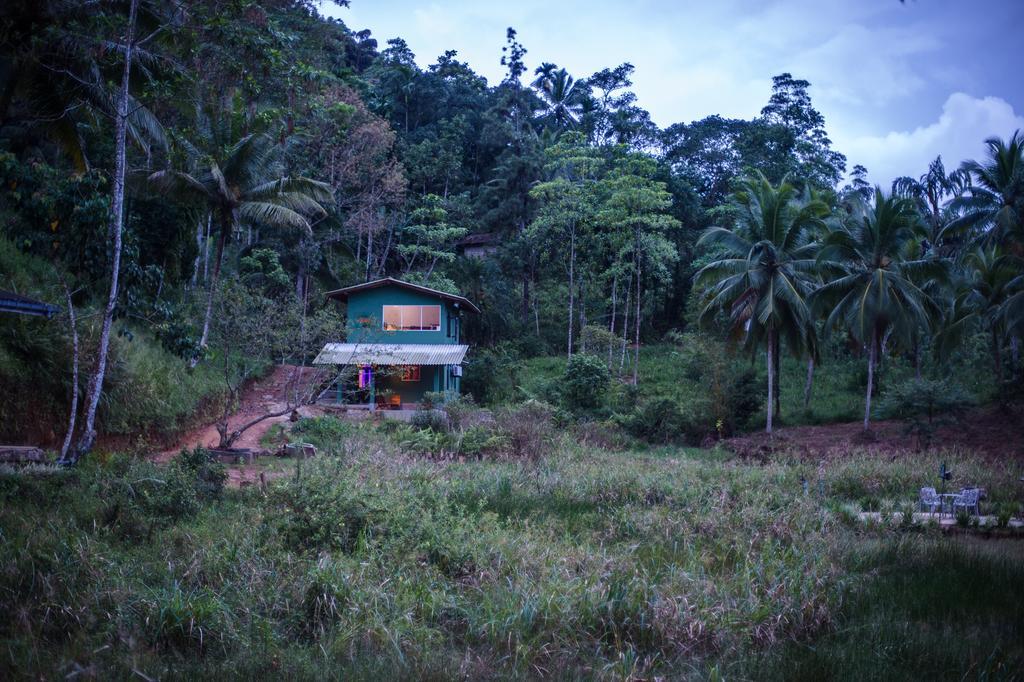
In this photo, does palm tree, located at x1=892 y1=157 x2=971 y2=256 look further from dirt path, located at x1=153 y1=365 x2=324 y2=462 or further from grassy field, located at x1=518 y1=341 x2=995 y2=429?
dirt path, located at x1=153 y1=365 x2=324 y2=462

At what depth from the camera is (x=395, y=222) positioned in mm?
35125

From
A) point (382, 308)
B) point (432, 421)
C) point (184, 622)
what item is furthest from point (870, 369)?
point (184, 622)

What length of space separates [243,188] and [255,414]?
748cm

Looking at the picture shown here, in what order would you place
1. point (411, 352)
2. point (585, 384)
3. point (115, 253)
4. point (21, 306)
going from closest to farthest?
point (21, 306) < point (115, 253) < point (585, 384) < point (411, 352)

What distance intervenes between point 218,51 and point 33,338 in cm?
676

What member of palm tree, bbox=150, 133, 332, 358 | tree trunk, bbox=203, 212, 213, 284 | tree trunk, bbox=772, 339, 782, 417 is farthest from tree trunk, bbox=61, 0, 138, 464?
tree trunk, bbox=772, 339, 782, 417

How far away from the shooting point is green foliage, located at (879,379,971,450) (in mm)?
20688

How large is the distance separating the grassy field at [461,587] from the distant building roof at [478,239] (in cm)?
2942

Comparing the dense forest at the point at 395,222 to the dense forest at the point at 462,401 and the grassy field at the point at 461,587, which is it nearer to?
the dense forest at the point at 462,401

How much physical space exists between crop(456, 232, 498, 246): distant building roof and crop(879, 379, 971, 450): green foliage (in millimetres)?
23070

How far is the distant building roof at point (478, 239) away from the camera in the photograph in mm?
38753

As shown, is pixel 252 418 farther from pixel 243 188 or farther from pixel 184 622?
pixel 184 622

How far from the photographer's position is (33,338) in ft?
42.8

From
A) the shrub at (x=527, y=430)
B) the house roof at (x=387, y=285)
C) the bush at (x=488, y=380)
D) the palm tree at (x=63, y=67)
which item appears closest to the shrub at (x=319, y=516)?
the palm tree at (x=63, y=67)
